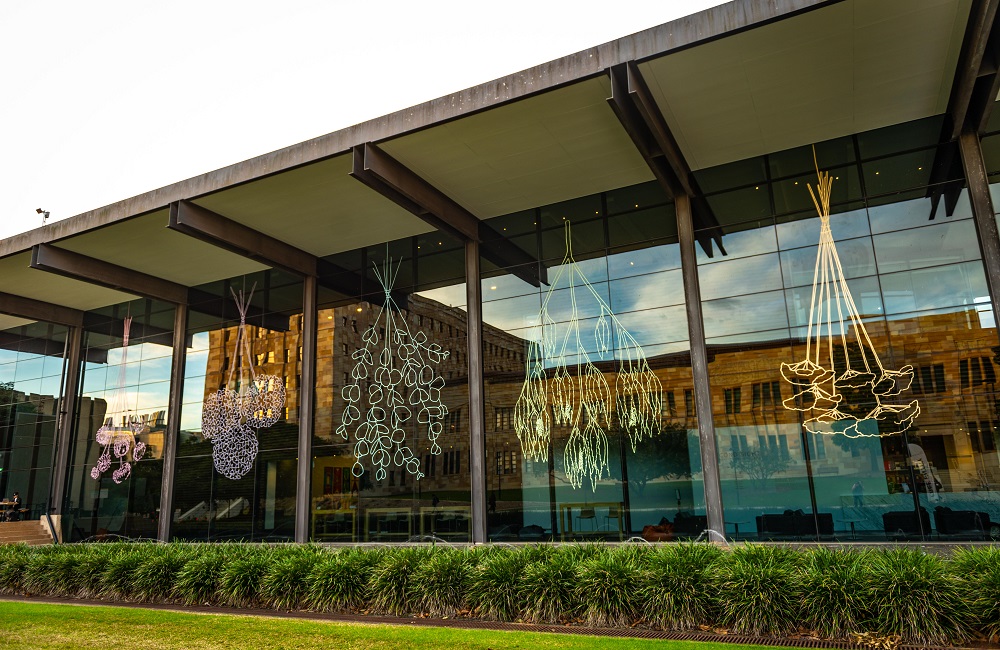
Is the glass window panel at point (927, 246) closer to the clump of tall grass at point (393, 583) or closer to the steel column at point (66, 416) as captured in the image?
the clump of tall grass at point (393, 583)

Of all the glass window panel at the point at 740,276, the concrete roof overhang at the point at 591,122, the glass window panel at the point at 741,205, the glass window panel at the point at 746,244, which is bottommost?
the glass window panel at the point at 740,276

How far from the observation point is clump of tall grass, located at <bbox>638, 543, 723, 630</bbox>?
28.9 ft

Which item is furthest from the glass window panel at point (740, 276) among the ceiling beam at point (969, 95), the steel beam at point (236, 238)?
the steel beam at point (236, 238)

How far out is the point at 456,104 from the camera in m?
13.2

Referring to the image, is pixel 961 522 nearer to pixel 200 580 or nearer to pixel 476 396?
pixel 476 396

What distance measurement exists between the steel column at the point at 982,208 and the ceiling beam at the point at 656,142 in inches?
182

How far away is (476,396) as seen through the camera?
54.9 feet

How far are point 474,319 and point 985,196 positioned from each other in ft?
36.0

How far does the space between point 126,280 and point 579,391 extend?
14632 mm

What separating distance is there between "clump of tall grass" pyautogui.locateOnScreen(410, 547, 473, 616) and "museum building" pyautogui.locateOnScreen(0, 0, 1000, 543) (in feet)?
16.4

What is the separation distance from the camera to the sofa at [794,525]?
13.0 m

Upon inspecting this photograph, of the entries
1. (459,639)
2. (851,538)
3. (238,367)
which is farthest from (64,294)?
(851,538)

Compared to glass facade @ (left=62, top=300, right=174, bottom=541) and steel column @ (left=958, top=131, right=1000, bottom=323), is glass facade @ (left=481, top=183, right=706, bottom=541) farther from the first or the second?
glass facade @ (left=62, top=300, right=174, bottom=541)

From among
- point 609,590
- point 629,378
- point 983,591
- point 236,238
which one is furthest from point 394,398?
point 983,591
